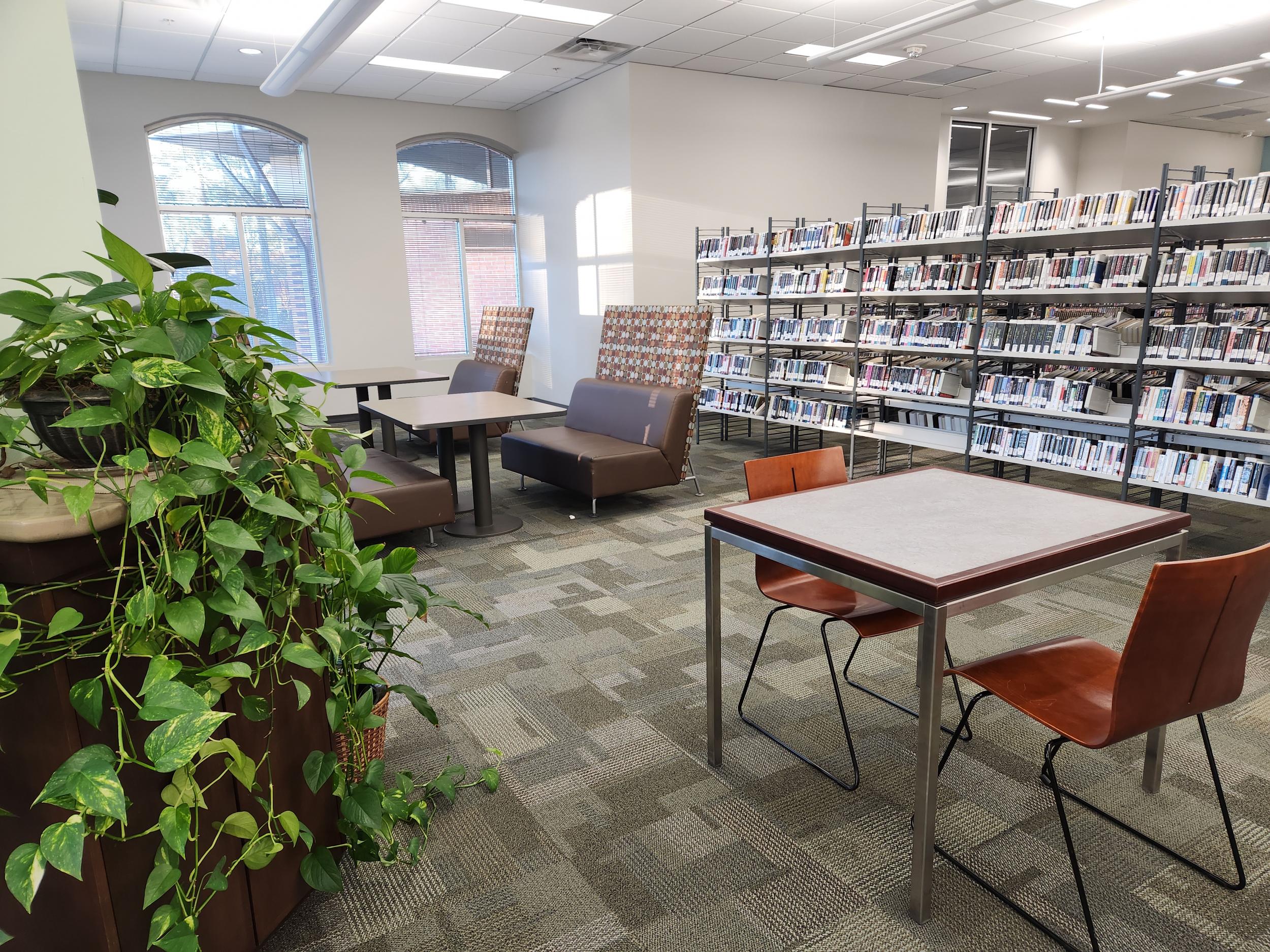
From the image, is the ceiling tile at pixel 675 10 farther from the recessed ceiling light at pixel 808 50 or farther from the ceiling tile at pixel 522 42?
the recessed ceiling light at pixel 808 50

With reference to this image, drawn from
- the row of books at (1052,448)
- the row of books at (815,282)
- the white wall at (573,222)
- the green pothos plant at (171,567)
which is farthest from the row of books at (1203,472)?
the white wall at (573,222)

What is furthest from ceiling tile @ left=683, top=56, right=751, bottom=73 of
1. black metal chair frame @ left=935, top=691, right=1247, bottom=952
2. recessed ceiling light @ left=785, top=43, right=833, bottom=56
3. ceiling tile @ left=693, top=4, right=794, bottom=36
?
black metal chair frame @ left=935, top=691, right=1247, bottom=952

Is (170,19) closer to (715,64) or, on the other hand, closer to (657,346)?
(657,346)

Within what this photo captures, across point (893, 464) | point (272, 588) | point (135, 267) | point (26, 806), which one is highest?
point (135, 267)

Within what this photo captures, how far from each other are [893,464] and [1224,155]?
1083 centimetres

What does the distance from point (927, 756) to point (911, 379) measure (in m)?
4.26

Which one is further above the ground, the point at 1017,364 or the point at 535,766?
the point at 1017,364

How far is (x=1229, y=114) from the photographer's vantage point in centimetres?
1083

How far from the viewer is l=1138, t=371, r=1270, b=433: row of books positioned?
143 inches

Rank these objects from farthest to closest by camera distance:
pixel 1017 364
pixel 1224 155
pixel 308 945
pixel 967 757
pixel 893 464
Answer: pixel 1224 155
pixel 893 464
pixel 1017 364
pixel 967 757
pixel 308 945

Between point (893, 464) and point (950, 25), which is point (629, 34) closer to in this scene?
point (950, 25)

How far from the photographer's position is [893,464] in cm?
634

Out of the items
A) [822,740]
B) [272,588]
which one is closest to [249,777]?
[272,588]

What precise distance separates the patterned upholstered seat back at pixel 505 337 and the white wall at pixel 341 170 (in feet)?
7.66
